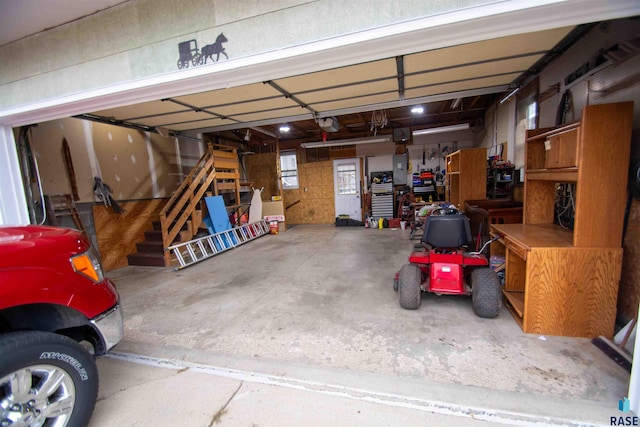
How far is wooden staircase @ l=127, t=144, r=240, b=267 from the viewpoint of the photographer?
5086 millimetres

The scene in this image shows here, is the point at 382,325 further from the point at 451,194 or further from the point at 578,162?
the point at 451,194

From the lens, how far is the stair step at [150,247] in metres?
5.25

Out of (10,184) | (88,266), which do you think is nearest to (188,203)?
(10,184)

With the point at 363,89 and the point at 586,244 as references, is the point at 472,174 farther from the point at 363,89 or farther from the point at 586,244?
the point at 586,244

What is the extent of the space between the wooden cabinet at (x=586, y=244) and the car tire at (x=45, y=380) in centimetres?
311

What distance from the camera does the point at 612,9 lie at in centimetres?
137

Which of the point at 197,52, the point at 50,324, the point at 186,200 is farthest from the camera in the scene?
the point at 186,200

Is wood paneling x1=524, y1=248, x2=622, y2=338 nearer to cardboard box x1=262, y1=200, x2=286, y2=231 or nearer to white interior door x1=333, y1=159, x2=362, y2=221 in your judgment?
cardboard box x1=262, y1=200, x2=286, y2=231

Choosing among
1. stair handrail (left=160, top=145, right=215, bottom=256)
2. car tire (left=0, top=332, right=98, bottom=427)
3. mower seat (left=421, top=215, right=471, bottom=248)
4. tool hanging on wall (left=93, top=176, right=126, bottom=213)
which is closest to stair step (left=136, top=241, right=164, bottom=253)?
stair handrail (left=160, top=145, right=215, bottom=256)

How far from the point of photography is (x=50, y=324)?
150cm

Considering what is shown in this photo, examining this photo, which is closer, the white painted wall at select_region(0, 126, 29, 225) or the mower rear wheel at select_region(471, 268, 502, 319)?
the mower rear wheel at select_region(471, 268, 502, 319)

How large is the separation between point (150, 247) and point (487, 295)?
568cm

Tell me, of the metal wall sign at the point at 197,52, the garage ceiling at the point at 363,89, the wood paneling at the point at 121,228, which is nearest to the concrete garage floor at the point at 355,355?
the wood paneling at the point at 121,228

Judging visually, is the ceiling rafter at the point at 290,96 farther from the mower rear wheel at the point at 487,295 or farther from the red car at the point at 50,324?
the mower rear wheel at the point at 487,295
